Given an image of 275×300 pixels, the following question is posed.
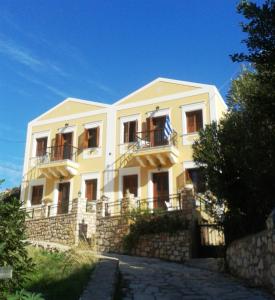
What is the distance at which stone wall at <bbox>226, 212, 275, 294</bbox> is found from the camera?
24.9 ft

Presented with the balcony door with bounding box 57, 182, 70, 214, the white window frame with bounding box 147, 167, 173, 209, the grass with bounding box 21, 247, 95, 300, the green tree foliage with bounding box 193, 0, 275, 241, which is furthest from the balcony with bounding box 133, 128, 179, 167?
the grass with bounding box 21, 247, 95, 300

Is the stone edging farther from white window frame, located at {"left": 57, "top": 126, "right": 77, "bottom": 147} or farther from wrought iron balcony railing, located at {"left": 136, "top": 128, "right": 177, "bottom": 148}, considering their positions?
white window frame, located at {"left": 57, "top": 126, "right": 77, "bottom": 147}

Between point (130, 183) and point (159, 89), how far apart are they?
5723 millimetres

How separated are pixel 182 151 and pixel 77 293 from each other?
48.9 ft

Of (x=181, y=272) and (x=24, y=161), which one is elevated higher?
(x=24, y=161)

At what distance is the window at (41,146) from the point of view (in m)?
26.0

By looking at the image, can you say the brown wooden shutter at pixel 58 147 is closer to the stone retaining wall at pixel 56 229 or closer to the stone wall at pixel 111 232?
the stone retaining wall at pixel 56 229

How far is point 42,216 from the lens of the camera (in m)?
21.6

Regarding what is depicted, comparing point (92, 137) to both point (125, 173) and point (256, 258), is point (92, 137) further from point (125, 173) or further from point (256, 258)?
point (256, 258)

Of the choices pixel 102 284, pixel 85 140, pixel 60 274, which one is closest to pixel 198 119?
pixel 85 140

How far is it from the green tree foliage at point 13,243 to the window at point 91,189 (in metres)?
17.0

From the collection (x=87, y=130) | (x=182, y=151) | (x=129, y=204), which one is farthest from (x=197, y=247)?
(x=87, y=130)

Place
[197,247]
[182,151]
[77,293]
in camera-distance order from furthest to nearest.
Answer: [182,151]
[197,247]
[77,293]

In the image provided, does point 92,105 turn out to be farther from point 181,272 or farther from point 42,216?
point 181,272
